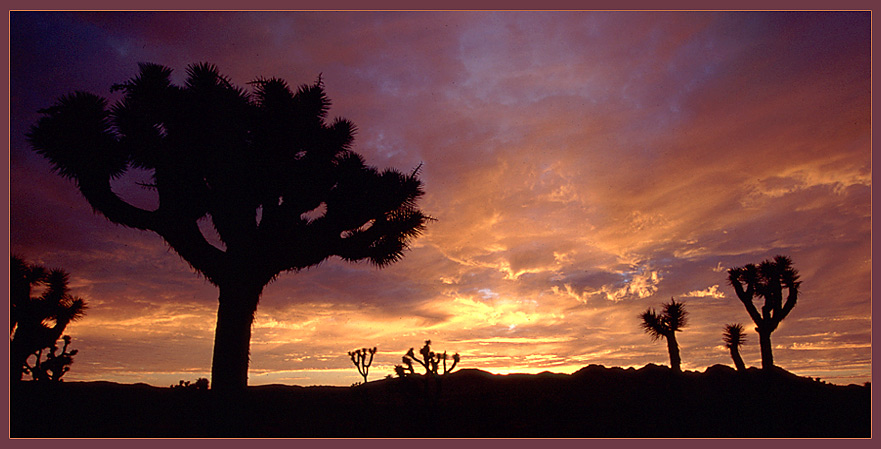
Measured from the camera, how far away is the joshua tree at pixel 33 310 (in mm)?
11422

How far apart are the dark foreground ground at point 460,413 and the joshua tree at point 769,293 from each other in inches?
49.5

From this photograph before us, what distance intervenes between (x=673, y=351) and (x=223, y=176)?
16.2 metres

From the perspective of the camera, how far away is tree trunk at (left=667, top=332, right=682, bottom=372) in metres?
17.3

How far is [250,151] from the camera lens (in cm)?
1006

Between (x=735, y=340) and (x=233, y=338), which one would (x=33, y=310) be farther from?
(x=735, y=340)

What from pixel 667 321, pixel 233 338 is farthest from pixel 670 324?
pixel 233 338

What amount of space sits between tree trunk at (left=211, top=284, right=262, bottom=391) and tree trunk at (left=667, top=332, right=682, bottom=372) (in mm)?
14716

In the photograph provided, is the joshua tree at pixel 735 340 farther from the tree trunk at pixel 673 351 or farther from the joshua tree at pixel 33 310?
the joshua tree at pixel 33 310

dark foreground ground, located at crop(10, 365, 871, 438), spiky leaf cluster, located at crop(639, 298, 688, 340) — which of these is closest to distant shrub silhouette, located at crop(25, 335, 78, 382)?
dark foreground ground, located at crop(10, 365, 871, 438)

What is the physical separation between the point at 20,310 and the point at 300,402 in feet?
23.1

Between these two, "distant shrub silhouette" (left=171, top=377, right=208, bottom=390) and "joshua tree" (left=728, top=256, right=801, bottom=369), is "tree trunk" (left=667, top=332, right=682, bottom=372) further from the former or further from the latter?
"distant shrub silhouette" (left=171, top=377, right=208, bottom=390)

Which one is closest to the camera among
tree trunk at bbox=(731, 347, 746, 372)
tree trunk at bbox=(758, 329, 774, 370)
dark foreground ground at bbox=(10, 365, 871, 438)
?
dark foreground ground at bbox=(10, 365, 871, 438)

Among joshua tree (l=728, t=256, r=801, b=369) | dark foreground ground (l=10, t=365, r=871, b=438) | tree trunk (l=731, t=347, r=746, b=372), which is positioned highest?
joshua tree (l=728, t=256, r=801, b=369)

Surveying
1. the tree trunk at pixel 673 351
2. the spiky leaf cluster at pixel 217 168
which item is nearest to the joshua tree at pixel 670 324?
the tree trunk at pixel 673 351
